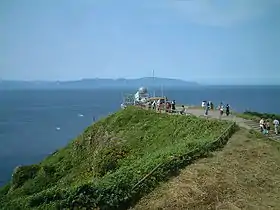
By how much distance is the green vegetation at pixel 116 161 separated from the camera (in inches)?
642

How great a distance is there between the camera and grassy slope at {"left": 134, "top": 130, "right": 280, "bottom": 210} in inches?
644

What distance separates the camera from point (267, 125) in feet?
95.1

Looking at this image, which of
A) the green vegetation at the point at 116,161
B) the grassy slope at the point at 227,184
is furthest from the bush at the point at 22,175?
the grassy slope at the point at 227,184

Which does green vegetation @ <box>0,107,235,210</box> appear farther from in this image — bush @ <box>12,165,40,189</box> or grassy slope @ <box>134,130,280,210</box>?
grassy slope @ <box>134,130,280,210</box>

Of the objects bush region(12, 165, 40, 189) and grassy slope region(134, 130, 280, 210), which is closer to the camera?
A: grassy slope region(134, 130, 280, 210)

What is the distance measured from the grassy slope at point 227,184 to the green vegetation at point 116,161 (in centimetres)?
72

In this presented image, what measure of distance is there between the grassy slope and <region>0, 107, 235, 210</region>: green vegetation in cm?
72

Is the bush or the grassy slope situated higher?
the grassy slope

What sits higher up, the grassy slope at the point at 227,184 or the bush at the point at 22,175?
the grassy slope at the point at 227,184

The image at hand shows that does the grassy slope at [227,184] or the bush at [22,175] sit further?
the bush at [22,175]

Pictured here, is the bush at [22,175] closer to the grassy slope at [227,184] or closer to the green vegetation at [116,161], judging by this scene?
the green vegetation at [116,161]

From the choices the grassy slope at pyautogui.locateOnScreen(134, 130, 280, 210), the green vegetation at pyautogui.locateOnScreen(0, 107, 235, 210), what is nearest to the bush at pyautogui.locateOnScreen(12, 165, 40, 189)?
the green vegetation at pyautogui.locateOnScreen(0, 107, 235, 210)

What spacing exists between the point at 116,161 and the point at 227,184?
8.84 m

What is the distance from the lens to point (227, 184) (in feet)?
59.0
